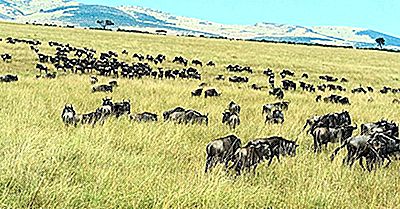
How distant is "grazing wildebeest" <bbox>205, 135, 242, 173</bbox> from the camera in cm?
818

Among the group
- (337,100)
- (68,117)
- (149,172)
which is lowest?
(337,100)

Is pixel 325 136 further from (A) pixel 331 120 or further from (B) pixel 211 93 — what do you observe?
(B) pixel 211 93

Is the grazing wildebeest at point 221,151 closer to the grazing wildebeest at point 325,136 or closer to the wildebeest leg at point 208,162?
the wildebeest leg at point 208,162

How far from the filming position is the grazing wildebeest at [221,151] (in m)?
8.18

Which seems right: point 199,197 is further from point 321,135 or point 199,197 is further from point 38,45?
point 38,45

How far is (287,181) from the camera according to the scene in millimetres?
7785

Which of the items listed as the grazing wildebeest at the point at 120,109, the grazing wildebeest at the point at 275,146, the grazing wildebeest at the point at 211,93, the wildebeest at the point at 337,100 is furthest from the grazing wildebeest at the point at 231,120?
the wildebeest at the point at 337,100

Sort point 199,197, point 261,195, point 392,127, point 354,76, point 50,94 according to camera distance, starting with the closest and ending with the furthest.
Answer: point 199,197 < point 261,195 < point 392,127 < point 50,94 < point 354,76

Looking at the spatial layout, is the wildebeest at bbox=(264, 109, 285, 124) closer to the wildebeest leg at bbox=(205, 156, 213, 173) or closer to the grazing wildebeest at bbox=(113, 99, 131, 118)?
the grazing wildebeest at bbox=(113, 99, 131, 118)

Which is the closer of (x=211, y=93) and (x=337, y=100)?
(x=211, y=93)

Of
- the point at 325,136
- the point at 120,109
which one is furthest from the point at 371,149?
the point at 120,109

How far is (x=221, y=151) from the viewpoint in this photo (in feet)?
27.8

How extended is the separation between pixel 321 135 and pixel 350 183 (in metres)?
2.67

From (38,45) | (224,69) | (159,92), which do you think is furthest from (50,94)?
(38,45)
